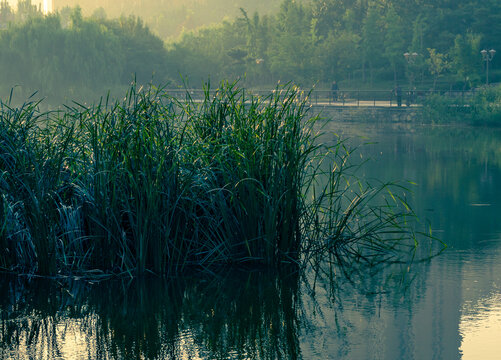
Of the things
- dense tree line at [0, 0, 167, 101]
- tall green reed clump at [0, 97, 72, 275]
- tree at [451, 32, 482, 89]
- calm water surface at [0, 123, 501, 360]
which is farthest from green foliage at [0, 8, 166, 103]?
calm water surface at [0, 123, 501, 360]

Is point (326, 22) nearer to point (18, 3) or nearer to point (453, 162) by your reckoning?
point (18, 3)

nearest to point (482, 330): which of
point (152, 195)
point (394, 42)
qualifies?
point (152, 195)

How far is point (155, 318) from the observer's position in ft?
18.7

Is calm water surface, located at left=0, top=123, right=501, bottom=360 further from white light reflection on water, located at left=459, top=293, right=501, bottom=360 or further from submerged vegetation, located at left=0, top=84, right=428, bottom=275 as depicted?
submerged vegetation, located at left=0, top=84, right=428, bottom=275

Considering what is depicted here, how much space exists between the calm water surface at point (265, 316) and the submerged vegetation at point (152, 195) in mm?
303

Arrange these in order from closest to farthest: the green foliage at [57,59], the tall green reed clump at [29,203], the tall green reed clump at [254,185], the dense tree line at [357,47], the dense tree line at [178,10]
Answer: the tall green reed clump at [29,203], the tall green reed clump at [254,185], the green foliage at [57,59], the dense tree line at [357,47], the dense tree line at [178,10]

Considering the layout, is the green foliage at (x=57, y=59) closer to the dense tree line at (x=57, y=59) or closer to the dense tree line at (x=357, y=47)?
the dense tree line at (x=57, y=59)

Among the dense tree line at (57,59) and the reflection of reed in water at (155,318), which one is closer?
the reflection of reed in water at (155,318)

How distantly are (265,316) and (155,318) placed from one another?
2.48 feet

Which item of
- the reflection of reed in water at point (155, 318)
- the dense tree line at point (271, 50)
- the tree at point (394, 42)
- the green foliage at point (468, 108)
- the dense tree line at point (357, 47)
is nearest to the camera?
the reflection of reed in water at point (155, 318)

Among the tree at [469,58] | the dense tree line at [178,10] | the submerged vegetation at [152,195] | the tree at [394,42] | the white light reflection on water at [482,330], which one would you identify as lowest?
the white light reflection on water at [482,330]

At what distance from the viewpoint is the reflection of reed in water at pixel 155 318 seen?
16.3 ft

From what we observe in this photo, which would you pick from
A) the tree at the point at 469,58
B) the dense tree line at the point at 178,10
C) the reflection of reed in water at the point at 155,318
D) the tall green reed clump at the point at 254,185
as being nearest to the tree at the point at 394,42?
the tree at the point at 469,58

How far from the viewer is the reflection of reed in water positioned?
496 centimetres
